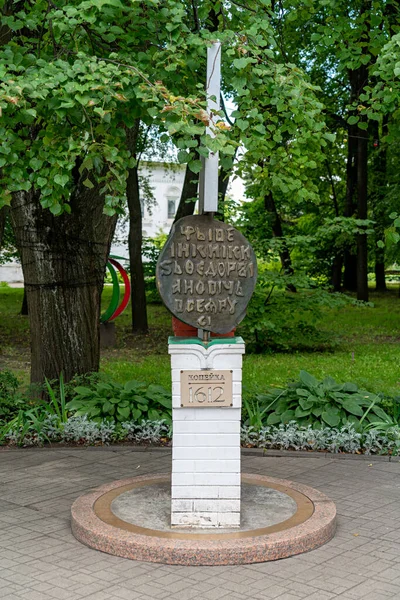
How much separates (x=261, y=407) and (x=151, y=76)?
4202 mm

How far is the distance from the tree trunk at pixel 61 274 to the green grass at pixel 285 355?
7.75 feet

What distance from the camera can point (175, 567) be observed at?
5.52 meters

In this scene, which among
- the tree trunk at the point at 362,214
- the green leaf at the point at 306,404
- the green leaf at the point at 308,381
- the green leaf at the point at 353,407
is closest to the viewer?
the green leaf at the point at 353,407

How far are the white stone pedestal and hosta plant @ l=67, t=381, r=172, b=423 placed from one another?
3.20m

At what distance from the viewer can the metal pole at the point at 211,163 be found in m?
6.27

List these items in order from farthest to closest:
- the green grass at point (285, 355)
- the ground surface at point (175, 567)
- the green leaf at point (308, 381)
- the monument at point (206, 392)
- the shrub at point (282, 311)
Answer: the shrub at point (282, 311) < the green grass at point (285, 355) < the green leaf at point (308, 381) < the monument at point (206, 392) < the ground surface at point (175, 567)

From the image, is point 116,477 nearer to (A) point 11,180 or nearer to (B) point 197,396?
(B) point 197,396

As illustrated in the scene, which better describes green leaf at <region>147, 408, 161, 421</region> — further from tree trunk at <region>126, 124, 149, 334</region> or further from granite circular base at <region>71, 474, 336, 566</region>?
tree trunk at <region>126, 124, 149, 334</region>

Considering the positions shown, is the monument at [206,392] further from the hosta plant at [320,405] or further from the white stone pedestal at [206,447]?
the hosta plant at [320,405]

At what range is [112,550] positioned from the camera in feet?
18.8

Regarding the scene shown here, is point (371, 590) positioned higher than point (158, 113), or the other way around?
point (158, 113)

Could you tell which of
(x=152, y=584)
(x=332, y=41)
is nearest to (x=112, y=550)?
(x=152, y=584)

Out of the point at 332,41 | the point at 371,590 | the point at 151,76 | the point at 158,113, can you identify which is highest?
the point at 332,41

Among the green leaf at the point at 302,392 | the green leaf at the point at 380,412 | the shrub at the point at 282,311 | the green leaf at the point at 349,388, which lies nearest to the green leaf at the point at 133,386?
the green leaf at the point at 302,392
